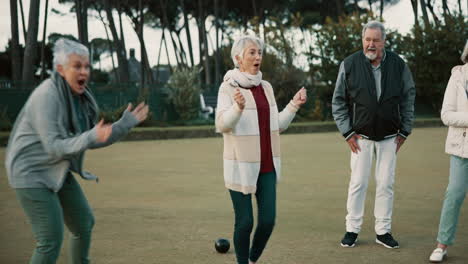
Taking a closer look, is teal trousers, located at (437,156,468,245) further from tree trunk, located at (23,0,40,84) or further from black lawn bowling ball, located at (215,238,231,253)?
tree trunk, located at (23,0,40,84)

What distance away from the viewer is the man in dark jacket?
→ 219 inches

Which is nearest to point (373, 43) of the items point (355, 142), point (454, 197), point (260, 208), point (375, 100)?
point (375, 100)

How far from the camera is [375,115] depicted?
5.55 meters

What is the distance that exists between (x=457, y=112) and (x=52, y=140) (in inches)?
115

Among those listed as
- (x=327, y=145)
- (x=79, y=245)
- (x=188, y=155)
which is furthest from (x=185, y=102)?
(x=79, y=245)

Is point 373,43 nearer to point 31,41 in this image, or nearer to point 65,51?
point 65,51

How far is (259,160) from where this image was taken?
446cm

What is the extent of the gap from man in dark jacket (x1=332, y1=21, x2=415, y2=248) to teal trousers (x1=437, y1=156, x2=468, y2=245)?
0.59 metres

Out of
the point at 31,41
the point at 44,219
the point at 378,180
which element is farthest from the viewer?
the point at 31,41

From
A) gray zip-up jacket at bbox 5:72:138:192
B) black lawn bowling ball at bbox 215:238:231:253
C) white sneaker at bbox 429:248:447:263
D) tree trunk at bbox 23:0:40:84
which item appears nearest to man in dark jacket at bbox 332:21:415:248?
white sneaker at bbox 429:248:447:263

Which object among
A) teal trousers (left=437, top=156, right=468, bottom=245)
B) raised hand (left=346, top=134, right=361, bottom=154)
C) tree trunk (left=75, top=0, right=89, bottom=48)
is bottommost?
teal trousers (left=437, top=156, right=468, bottom=245)

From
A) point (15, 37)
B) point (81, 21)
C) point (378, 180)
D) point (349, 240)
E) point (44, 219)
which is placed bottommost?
point (349, 240)

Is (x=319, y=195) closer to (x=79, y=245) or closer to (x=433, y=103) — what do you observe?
(x=79, y=245)

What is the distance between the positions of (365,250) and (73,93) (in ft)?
9.40
